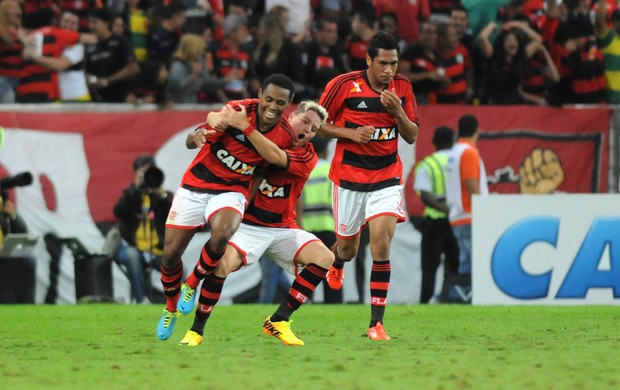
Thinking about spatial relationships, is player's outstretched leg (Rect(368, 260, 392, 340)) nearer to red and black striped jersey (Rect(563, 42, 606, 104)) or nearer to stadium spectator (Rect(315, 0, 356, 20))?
red and black striped jersey (Rect(563, 42, 606, 104))

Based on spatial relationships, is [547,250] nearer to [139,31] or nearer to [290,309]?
[290,309]

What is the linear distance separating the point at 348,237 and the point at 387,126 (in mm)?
1216

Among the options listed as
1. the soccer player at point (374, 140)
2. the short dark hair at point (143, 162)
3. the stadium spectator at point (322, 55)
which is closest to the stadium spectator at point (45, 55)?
the short dark hair at point (143, 162)

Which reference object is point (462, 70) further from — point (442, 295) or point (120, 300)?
point (120, 300)

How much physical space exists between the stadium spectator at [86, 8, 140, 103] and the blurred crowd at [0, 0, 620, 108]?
14 millimetres

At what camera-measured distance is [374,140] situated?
11.2 m

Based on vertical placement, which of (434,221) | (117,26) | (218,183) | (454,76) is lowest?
(434,221)

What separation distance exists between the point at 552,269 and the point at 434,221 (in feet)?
6.07

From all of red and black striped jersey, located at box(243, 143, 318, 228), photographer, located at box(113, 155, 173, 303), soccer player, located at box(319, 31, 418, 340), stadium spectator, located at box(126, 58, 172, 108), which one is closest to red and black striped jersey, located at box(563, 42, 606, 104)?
stadium spectator, located at box(126, 58, 172, 108)

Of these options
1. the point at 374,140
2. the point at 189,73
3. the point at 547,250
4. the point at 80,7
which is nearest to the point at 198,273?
the point at 374,140

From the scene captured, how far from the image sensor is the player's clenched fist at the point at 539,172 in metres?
18.9

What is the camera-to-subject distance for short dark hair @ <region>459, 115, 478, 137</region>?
54.9ft

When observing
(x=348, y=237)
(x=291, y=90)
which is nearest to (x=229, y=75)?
(x=348, y=237)

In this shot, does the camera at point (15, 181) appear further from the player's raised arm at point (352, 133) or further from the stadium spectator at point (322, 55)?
the player's raised arm at point (352, 133)
